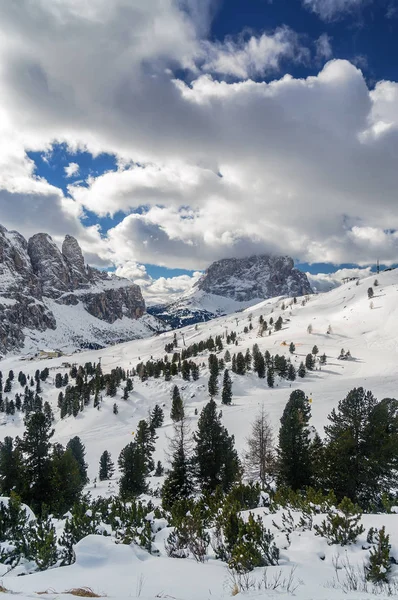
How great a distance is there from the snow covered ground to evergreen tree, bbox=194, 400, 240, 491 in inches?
645

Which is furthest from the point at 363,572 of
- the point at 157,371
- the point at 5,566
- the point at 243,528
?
the point at 157,371

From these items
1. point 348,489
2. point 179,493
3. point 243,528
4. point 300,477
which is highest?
point 243,528

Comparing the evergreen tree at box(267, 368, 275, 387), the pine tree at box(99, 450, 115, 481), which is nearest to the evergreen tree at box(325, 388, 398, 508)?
the pine tree at box(99, 450, 115, 481)

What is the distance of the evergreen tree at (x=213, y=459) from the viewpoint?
2614 cm

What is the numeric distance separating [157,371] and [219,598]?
4297 inches

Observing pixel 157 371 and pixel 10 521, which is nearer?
pixel 10 521

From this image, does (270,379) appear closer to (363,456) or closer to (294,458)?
(294,458)

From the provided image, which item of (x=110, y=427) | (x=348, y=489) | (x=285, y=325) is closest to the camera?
(x=348, y=489)

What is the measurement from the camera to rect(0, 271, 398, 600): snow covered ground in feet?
21.5

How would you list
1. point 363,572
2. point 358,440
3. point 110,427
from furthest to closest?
point 110,427, point 358,440, point 363,572

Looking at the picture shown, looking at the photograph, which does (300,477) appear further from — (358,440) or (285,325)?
(285,325)

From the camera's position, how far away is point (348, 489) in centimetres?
1672

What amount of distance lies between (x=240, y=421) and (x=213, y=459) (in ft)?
116

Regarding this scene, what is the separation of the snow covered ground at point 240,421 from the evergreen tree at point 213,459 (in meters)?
16.4
